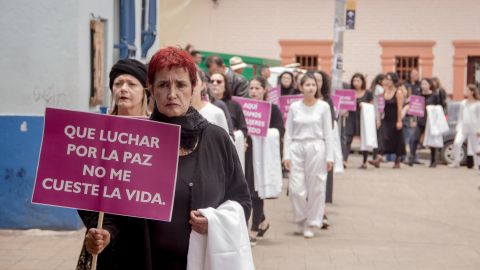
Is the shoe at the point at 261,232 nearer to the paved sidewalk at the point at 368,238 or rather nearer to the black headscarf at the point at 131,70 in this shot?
the paved sidewalk at the point at 368,238

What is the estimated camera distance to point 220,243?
405 cm

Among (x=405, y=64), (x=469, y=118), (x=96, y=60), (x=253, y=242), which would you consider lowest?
(x=253, y=242)

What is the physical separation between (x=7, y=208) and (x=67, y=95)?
1355mm

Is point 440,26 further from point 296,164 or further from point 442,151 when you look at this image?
point 296,164

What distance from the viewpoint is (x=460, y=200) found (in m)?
14.6

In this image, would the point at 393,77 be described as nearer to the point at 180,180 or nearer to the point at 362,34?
the point at 362,34

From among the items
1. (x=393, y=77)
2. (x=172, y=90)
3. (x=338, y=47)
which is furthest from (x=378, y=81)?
(x=172, y=90)

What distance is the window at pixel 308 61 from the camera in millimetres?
34031

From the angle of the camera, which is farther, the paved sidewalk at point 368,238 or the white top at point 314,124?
the white top at point 314,124

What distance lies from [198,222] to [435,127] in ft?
56.6

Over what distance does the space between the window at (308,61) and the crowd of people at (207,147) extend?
49.1 ft

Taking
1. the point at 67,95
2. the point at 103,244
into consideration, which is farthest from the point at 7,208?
the point at 103,244

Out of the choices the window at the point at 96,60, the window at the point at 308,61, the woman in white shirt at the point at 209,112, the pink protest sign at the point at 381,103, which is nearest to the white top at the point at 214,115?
the woman in white shirt at the point at 209,112

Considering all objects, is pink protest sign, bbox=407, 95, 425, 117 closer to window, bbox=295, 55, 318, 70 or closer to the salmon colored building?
the salmon colored building
